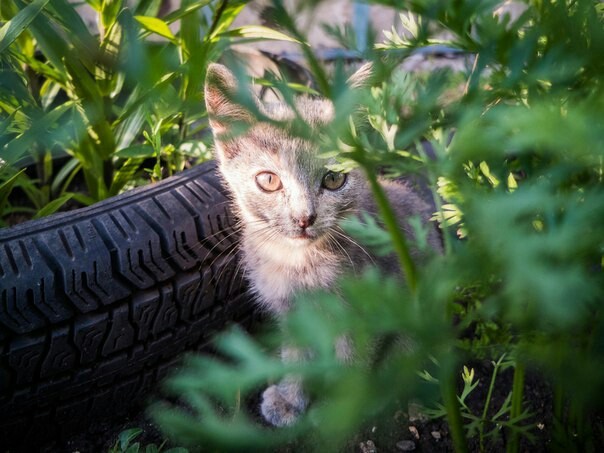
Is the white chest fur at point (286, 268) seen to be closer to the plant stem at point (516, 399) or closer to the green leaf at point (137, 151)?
the green leaf at point (137, 151)

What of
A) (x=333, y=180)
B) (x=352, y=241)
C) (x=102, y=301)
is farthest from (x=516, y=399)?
(x=102, y=301)

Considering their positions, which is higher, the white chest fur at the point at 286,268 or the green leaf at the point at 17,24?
the green leaf at the point at 17,24

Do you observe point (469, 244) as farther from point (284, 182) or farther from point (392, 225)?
point (284, 182)

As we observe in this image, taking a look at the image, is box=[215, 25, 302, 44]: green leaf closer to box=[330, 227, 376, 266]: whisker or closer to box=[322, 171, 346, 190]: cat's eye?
box=[322, 171, 346, 190]: cat's eye

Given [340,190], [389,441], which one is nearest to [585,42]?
[340,190]

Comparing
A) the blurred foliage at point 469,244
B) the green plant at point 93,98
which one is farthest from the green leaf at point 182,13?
the blurred foliage at point 469,244

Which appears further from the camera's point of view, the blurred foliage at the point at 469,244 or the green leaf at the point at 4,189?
the green leaf at the point at 4,189

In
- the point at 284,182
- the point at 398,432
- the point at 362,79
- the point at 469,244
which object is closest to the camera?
the point at 469,244

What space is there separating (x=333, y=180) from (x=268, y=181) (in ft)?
0.62

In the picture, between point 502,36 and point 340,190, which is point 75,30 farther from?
point 502,36

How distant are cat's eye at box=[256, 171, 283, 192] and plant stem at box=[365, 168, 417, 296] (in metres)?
0.88

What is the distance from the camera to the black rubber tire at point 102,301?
3.99ft

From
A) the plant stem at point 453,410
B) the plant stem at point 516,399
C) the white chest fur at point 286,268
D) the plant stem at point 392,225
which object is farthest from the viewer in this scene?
the white chest fur at point 286,268

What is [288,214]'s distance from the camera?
1.48 m
